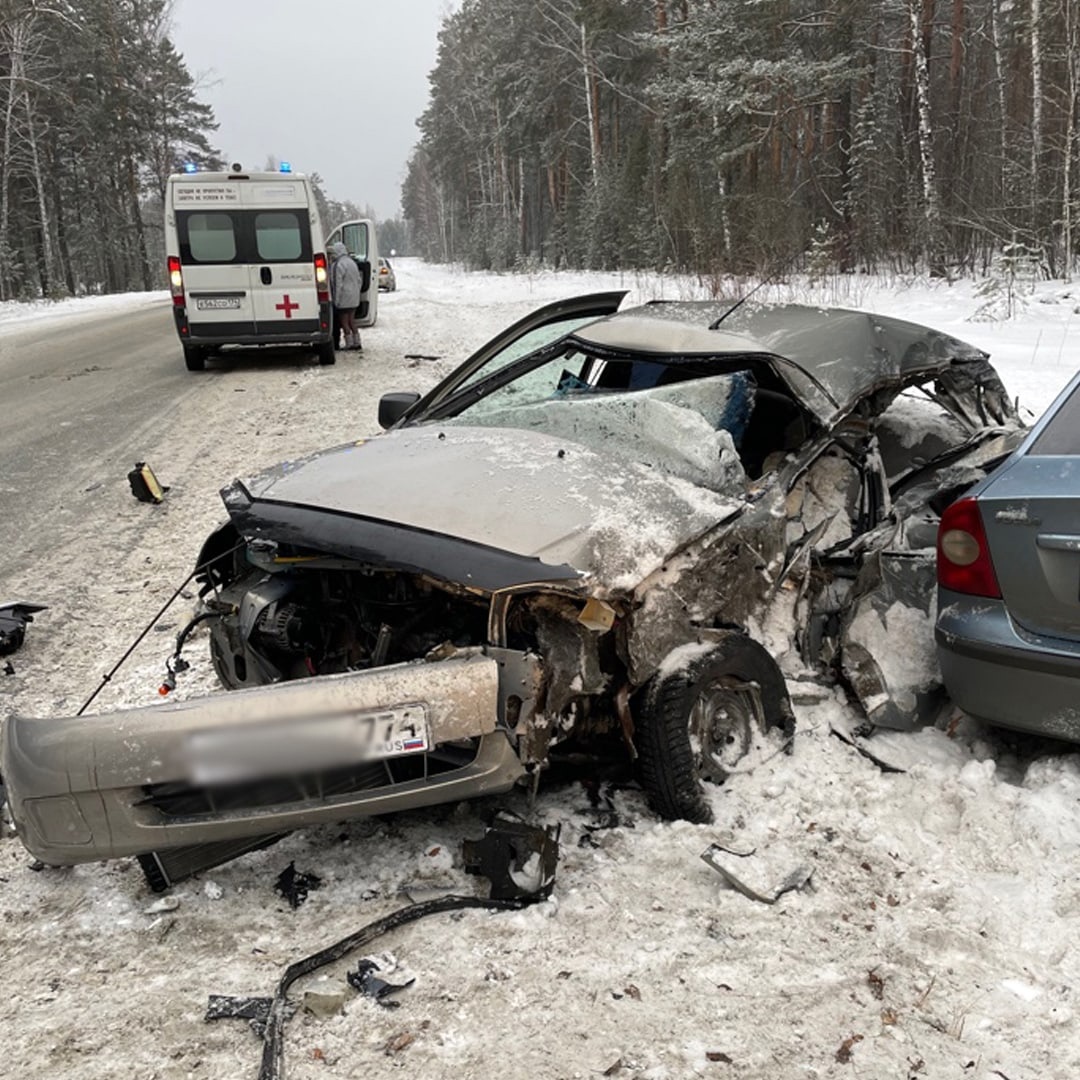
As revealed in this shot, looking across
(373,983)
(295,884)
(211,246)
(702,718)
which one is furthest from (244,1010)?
(211,246)

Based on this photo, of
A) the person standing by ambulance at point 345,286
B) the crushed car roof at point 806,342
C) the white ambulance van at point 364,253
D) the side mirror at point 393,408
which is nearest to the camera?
the crushed car roof at point 806,342

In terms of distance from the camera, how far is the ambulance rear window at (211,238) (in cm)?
1119

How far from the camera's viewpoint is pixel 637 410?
131 inches

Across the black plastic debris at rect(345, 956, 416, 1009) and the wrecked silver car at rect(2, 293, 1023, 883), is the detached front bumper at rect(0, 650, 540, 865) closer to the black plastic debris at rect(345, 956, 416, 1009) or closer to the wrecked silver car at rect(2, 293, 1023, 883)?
the wrecked silver car at rect(2, 293, 1023, 883)

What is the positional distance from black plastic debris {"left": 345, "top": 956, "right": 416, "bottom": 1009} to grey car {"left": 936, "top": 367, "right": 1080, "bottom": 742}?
1.91m

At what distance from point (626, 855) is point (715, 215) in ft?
69.5

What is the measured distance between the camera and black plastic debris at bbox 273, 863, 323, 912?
2426 mm

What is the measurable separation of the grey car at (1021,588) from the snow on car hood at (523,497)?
76 cm

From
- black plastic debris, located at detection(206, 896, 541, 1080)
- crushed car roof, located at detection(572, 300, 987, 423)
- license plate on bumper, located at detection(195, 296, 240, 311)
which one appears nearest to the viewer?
black plastic debris, located at detection(206, 896, 541, 1080)

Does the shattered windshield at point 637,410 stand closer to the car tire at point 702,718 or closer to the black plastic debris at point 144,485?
the car tire at point 702,718

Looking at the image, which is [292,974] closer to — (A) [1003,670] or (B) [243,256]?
(A) [1003,670]

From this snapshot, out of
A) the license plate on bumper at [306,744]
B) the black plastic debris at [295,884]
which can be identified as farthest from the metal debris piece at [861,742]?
the black plastic debris at [295,884]

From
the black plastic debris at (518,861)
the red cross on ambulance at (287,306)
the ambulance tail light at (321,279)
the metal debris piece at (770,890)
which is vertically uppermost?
the ambulance tail light at (321,279)

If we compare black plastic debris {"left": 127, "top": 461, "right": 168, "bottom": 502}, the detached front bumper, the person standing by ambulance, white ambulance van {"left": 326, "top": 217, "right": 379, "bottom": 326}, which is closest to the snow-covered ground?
the detached front bumper
